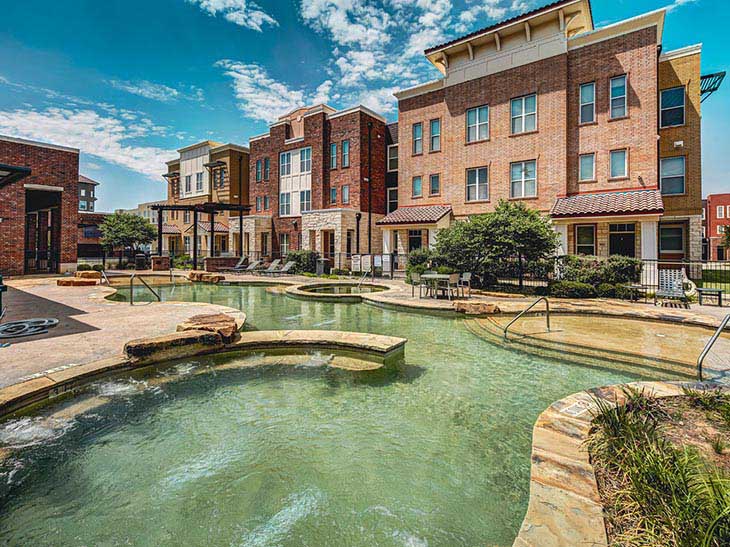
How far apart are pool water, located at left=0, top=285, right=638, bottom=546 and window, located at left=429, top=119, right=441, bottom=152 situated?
1960cm

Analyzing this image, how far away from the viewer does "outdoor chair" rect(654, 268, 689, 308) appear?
11094mm

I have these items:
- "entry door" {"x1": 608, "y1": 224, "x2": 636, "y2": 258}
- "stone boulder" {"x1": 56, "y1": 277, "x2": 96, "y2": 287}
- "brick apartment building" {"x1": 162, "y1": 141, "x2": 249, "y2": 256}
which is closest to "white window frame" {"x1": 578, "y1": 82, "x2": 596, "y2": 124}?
"entry door" {"x1": 608, "y1": 224, "x2": 636, "y2": 258}

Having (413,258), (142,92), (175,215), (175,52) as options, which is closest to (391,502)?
(413,258)

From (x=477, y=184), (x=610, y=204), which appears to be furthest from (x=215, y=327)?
(x=477, y=184)

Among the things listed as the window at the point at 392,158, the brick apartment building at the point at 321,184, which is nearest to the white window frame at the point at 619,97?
the window at the point at 392,158

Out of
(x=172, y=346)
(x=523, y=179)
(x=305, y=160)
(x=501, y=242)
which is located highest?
(x=305, y=160)

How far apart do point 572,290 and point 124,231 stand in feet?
91.8

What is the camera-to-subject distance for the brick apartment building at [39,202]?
18.4 m

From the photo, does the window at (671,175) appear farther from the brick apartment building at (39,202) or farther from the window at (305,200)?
the brick apartment building at (39,202)

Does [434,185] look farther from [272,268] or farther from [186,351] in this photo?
[186,351]

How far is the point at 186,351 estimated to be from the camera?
→ 5.77 metres

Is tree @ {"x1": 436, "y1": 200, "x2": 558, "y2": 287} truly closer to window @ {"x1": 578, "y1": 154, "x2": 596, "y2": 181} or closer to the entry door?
the entry door

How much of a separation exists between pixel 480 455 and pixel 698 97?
2322cm

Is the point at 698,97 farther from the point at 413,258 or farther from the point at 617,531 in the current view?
the point at 617,531
